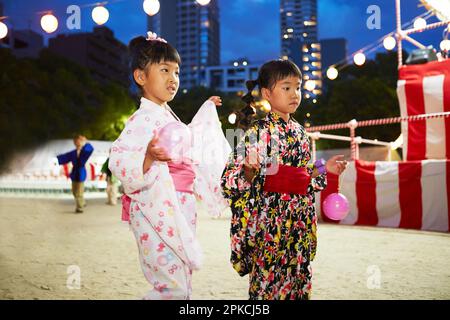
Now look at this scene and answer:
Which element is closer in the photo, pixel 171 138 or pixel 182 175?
pixel 171 138

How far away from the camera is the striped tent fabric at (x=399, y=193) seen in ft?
22.5

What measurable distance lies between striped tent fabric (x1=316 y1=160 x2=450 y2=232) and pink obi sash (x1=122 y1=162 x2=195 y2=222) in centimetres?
551

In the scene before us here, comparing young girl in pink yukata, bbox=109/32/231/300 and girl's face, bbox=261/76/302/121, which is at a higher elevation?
girl's face, bbox=261/76/302/121

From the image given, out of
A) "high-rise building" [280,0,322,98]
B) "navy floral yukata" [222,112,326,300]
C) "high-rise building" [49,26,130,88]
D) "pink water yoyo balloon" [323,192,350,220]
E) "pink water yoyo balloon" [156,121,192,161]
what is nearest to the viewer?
"pink water yoyo balloon" [156,121,192,161]

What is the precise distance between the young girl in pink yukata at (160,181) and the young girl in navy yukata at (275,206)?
19cm

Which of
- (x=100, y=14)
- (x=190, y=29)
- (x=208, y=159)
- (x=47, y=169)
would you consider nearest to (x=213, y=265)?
(x=208, y=159)

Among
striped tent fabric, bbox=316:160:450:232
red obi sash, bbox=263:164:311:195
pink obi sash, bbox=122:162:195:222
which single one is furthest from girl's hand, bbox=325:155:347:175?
striped tent fabric, bbox=316:160:450:232

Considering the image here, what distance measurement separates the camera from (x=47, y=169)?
71.4ft

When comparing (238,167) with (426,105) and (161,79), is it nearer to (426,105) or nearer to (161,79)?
(161,79)

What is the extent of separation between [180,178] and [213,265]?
96.0 inches

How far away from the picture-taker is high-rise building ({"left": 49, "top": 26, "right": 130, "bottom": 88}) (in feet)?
173

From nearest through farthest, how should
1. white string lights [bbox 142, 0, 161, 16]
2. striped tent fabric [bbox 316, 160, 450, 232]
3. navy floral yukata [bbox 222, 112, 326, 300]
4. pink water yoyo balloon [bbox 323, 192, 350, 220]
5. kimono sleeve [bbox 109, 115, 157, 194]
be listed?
kimono sleeve [bbox 109, 115, 157, 194]
navy floral yukata [bbox 222, 112, 326, 300]
pink water yoyo balloon [bbox 323, 192, 350, 220]
white string lights [bbox 142, 0, 161, 16]
striped tent fabric [bbox 316, 160, 450, 232]

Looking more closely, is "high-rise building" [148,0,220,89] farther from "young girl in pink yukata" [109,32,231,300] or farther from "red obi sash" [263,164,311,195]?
"red obi sash" [263,164,311,195]

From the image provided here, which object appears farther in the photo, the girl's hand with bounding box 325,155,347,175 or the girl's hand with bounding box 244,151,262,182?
the girl's hand with bounding box 325,155,347,175
